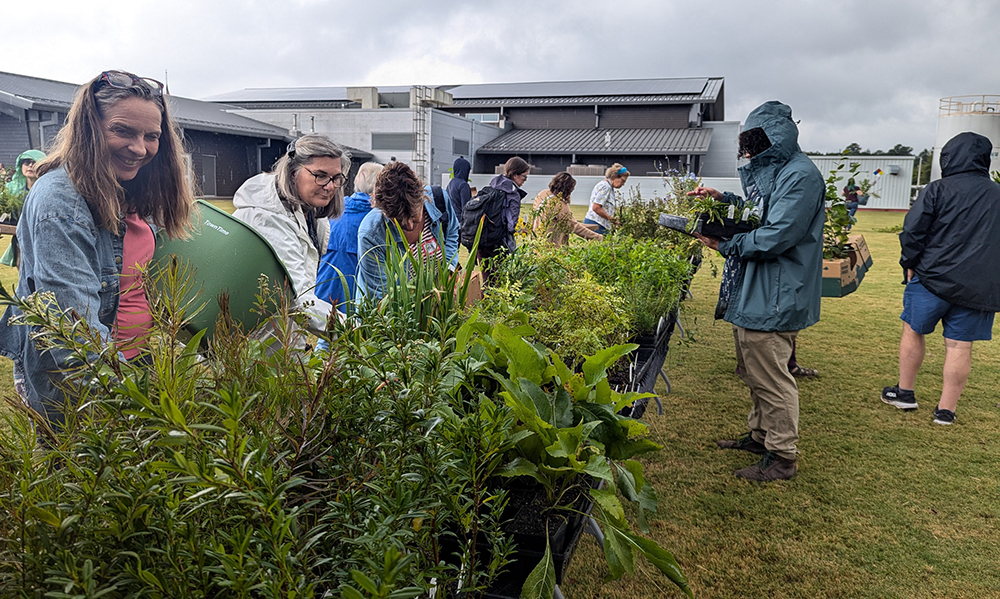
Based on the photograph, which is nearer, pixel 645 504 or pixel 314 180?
pixel 645 504

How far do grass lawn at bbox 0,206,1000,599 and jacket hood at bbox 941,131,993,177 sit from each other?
1820 mm

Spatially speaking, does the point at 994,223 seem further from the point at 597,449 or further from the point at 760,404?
the point at 597,449

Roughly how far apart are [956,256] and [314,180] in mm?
4134

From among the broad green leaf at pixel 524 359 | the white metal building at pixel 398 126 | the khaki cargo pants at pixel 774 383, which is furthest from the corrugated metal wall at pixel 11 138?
the broad green leaf at pixel 524 359

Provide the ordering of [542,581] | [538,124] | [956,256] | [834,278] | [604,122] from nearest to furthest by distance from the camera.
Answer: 1. [542,581]
2. [956,256]
3. [834,278]
4. [604,122]
5. [538,124]

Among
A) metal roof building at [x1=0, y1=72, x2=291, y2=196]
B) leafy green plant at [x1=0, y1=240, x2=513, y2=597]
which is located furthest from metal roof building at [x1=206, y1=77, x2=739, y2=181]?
leafy green plant at [x1=0, y1=240, x2=513, y2=597]

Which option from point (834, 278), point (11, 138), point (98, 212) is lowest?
point (834, 278)

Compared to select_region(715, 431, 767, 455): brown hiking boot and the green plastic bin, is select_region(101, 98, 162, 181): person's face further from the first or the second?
select_region(715, 431, 767, 455): brown hiking boot

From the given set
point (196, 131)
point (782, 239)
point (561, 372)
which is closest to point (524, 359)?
point (561, 372)

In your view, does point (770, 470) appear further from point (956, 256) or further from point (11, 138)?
point (11, 138)

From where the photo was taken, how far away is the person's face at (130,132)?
70.9 inches

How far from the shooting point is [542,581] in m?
1.39

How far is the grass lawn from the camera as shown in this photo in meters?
2.70

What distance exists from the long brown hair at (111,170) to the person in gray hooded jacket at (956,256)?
14.7ft
